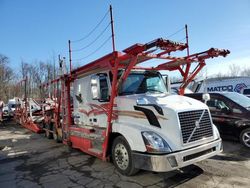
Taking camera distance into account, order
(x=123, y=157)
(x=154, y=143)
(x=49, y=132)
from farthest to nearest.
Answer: (x=49, y=132) < (x=123, y=157) < (x=154, y=143)

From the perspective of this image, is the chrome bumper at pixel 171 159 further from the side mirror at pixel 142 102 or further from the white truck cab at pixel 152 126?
the side mirror at pixel 142 102

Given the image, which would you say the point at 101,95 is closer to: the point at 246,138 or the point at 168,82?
the point at 168,82

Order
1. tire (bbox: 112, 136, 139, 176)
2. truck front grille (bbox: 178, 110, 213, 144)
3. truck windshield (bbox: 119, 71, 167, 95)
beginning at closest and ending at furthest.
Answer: truck front grille (bbox: 178, 110, 213, 144) → tire (bbox: 112, 136, 139, 176) → truck windshield (bbox: 119, 71, 167, 95)

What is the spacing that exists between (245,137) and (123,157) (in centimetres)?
430

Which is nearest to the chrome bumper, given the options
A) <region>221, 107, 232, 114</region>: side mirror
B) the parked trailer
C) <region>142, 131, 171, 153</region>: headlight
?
the parked trailer

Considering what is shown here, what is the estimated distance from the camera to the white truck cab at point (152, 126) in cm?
466

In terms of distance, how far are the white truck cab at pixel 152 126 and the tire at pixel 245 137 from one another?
2.58 metres

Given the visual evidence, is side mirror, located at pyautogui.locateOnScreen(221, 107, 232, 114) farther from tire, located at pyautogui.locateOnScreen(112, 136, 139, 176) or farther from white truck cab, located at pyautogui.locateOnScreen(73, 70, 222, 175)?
tire, located at pyautogui.locateOnScreen(112, 136, 139, 176)

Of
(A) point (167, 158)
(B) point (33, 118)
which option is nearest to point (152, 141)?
(A) point (167, 158)

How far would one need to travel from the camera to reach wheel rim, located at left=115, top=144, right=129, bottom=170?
17.4 ft

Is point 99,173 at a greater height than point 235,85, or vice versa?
point 235,85

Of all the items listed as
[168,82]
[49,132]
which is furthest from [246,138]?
[49,132]

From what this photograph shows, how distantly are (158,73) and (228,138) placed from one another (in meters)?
3.69

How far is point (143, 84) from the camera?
20.3 ft
